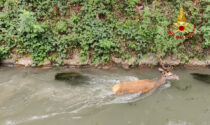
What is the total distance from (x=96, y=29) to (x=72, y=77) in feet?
7.37

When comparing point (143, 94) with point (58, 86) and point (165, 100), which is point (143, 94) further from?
point (58, 86)

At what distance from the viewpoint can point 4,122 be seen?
13.5 ft

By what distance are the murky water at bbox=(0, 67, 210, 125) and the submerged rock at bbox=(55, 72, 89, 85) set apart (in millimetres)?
199

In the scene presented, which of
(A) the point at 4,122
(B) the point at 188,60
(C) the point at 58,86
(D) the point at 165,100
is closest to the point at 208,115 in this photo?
(D) the point at 165,100

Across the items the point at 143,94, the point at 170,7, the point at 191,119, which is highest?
the point at 170,7

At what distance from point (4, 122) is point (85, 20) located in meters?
4.78

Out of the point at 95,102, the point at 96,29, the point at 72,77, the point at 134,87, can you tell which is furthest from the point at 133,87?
the point at 96,29

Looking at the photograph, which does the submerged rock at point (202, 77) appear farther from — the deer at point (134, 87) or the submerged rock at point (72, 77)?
the submerged rock at point (72, 77)

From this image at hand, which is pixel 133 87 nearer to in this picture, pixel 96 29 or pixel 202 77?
pixel 202 77

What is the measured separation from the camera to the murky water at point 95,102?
4.34 m

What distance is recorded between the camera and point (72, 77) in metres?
6.20

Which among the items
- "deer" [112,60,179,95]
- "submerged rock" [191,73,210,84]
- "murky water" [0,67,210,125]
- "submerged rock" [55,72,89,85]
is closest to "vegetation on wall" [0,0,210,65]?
"submerged rock" [55,72,89,85]

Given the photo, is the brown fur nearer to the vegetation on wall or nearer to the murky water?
the murky water

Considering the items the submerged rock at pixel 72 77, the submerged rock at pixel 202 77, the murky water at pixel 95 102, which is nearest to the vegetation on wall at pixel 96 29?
the submerged rock at pixel 72 77
